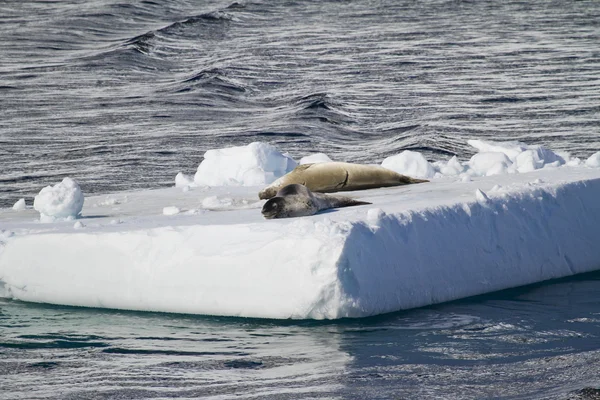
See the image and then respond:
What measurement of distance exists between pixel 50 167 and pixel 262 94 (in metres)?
10.2

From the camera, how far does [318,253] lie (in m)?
6.73

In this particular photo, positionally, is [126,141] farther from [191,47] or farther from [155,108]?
[191,47]

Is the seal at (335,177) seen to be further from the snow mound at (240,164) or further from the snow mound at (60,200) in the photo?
the snow mound at (240,164)

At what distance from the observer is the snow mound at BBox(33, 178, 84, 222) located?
8727 mm

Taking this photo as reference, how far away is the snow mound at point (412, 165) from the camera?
453 inches

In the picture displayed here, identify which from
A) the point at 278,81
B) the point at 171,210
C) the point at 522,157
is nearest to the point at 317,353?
the point at 171,210

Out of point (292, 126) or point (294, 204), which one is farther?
point (292, 126)

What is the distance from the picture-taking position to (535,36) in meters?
35.6

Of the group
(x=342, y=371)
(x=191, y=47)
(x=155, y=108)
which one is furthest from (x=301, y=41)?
(x=342, y=371)

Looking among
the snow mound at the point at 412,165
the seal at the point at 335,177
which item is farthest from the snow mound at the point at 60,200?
the snow mound at the point at 412,165

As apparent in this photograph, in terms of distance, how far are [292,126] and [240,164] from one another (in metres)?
12.3

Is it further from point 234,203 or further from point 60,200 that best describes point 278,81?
point 60,200

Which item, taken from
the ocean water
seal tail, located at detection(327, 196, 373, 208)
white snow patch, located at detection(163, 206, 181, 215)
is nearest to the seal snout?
seal tail, located at detection(327, 196, 373, 208)

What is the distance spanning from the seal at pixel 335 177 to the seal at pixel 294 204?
1.19 m
